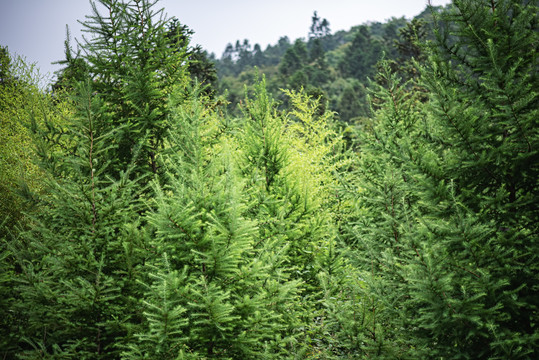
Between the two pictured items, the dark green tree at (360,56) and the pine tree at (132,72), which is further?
the dark green tree at (360,56)

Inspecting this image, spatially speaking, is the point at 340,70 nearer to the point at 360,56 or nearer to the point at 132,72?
the point at 360,56

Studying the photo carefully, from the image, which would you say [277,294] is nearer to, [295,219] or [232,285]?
[232,285]

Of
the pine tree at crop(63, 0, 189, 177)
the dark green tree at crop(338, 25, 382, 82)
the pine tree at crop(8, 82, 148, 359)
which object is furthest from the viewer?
the dark green tree at crop(338, 25, 382, 82)

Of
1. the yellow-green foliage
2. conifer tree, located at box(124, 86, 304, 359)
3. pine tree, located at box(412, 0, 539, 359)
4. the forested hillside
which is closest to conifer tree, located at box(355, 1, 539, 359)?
pine tree, located at box(412, 0, 539, 359)

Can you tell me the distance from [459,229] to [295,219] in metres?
3.20

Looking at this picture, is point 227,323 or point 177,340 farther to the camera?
point 227,323

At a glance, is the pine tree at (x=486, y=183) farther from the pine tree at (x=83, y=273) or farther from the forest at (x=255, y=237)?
the pine tree at (x=83, y=273)

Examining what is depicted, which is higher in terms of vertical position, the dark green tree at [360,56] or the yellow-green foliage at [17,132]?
the dark green tree at [360,56]

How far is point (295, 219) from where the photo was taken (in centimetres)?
621

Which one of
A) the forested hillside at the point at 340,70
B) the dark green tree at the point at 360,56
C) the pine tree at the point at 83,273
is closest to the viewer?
the pine tree at the point at 83,273

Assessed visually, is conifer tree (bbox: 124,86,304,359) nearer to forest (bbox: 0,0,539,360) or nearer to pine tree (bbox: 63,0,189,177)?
forest (bbox: 0,0,539,360)

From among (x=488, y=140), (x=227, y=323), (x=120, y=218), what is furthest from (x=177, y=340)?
(x=488, y=140)

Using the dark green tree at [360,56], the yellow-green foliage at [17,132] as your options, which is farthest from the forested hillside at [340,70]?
the yellow-green foliage at [17,132]

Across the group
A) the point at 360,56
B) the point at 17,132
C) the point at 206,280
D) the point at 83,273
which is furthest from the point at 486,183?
the point at 360,56
